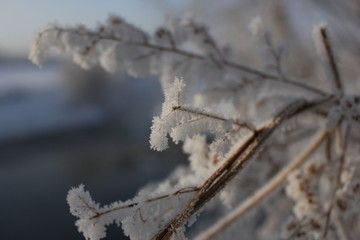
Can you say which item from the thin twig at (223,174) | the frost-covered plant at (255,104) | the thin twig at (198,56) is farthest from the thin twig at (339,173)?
the thin twig at (223,174)

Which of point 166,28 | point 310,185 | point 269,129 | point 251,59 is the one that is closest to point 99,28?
point 166,28

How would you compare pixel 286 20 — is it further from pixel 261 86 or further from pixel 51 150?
Answer: pixel 51 150

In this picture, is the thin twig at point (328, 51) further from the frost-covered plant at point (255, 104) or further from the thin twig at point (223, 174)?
the thin twig at point (223, 174)

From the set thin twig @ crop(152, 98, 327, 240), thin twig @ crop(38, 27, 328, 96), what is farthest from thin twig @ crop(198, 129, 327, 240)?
thin twig @ crop(152, 98, 327, 240)

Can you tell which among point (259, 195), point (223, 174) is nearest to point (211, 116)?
point (223, 174)

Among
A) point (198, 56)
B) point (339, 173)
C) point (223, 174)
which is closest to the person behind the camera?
point (223, 174)

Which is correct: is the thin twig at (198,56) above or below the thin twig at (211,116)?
above

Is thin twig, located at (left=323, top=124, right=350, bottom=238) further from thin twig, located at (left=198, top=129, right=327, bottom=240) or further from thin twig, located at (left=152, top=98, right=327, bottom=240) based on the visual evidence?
thin twig, located at (left=152, top=98, right=327, bottom=240)

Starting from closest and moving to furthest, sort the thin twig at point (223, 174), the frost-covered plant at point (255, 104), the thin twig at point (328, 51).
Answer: the thin twig at point (223, 174)
the frost-covered plant at point (255, 104)
the thin twig at point (328, 51)

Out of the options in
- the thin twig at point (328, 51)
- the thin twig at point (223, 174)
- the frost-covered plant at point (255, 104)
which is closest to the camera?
the thin twig at point (223, 174)

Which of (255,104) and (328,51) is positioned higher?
(255,104)

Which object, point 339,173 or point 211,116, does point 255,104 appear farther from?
point 211,116
